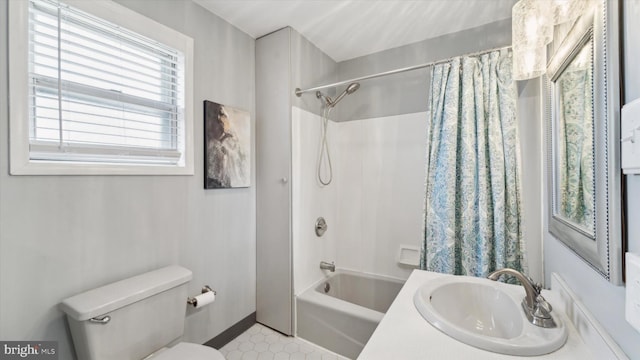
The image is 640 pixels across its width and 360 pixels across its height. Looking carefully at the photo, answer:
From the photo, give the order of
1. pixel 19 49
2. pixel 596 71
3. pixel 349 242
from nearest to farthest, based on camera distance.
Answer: pixel 596 71
pixel 19 49
pixel 349 242

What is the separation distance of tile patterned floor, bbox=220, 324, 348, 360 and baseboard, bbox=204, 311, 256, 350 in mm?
27

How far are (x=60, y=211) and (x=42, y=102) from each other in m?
0.47

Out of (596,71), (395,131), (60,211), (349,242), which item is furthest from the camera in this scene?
(349,242)

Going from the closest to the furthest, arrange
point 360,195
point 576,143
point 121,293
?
point 576,143, point 121,293, point 360,195

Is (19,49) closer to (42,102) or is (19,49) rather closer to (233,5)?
(42,102)

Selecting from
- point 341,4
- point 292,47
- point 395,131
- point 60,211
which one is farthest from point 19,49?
point 395,131

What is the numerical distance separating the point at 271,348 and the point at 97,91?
1865 mm

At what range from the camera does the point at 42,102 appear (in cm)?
110

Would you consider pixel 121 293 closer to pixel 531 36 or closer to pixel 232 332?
pixel 232 332

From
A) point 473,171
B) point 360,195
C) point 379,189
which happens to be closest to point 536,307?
point 473,171

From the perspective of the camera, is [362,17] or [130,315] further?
[362,17]

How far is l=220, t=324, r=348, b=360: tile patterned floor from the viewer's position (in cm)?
172

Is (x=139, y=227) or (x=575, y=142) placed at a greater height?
(x=575, y=142)

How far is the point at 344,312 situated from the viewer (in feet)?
5.66
